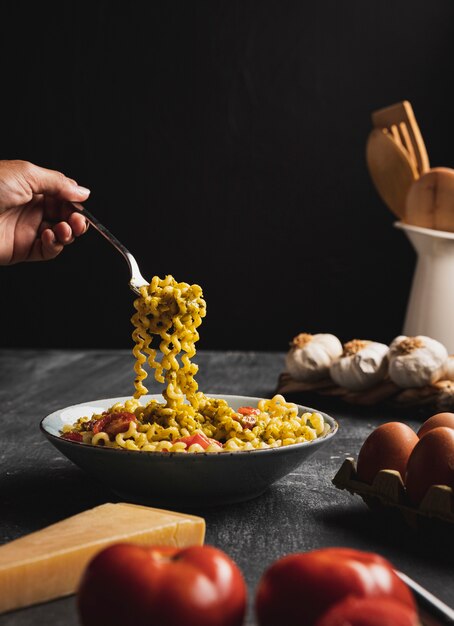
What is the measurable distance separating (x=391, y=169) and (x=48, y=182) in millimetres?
942

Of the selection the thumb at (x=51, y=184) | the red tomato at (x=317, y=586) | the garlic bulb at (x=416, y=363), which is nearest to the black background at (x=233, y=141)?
the garlic bulb at (x=416, y=363)

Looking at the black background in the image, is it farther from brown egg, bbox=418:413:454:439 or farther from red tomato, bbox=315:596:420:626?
red tomato, bbox=315:596:420:626

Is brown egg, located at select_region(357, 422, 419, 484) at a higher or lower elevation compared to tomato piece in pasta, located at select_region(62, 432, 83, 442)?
higher

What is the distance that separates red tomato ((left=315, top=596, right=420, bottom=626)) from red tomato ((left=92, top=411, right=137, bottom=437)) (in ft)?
1.80

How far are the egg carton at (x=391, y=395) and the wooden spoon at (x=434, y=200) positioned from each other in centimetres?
43

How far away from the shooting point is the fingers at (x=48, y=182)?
1569 millimetres

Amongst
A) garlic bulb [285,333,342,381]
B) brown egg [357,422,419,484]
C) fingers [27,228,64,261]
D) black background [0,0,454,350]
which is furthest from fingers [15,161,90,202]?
black background [0,0,454,350]

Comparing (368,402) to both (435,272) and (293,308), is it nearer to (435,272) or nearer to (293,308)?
(435,272)

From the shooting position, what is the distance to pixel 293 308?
287cm

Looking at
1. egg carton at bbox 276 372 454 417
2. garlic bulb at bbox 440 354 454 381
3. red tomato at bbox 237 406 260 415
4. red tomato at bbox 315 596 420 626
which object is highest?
red tomato at bbox 315 596 420 626

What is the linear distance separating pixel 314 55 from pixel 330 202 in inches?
17.3

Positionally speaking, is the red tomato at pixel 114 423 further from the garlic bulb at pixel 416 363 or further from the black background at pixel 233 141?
the black background at pixel 233 141

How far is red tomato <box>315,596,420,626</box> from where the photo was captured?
0.55 m

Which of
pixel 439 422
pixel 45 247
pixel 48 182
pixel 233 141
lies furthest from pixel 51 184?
pixel 233 141
